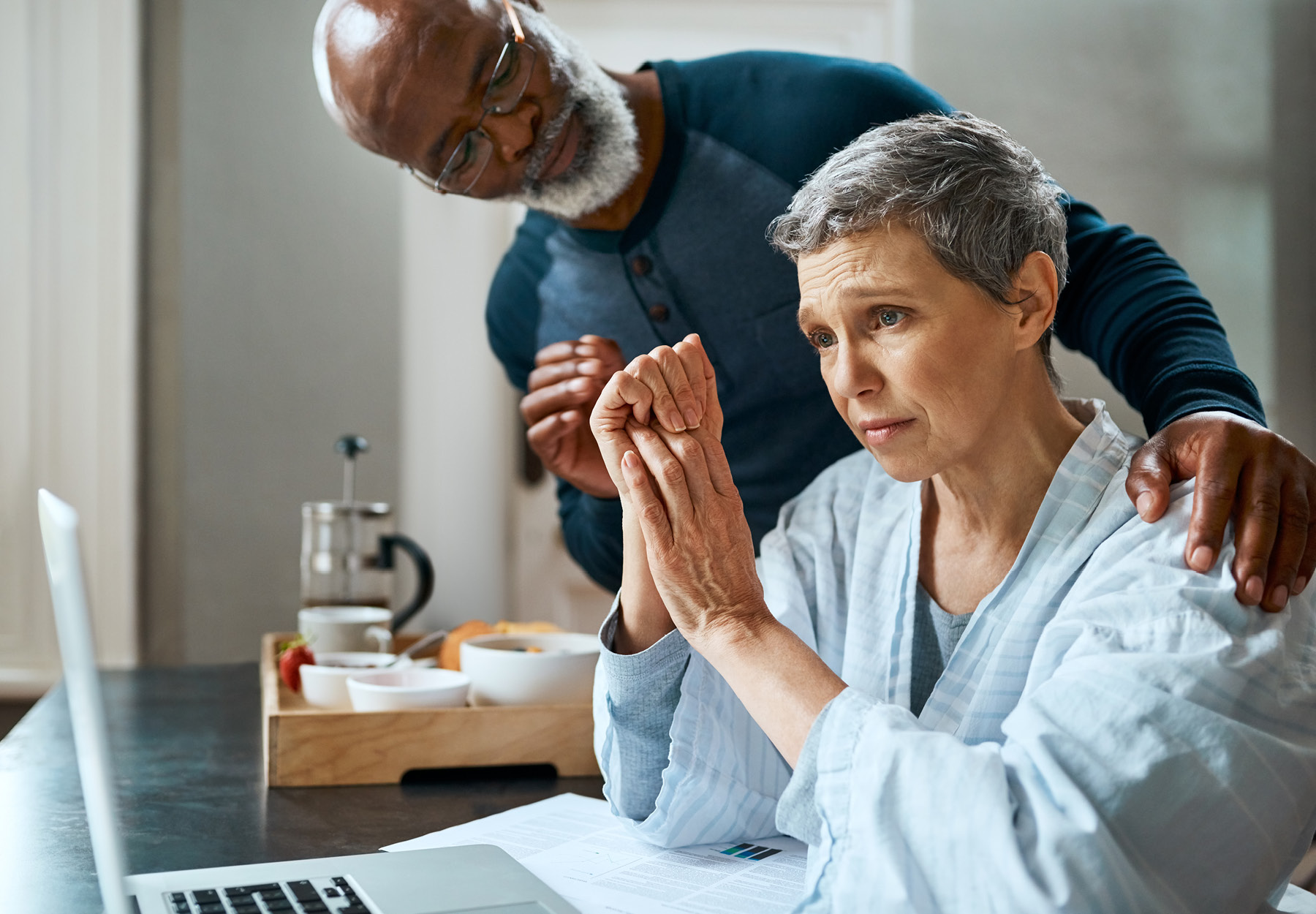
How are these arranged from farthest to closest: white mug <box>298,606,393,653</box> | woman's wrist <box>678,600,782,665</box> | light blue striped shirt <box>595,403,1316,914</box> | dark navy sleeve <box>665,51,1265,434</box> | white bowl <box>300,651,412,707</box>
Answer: white mug <box>298,606,393,653</box> → white bowl <box>300,651,412,707</box> → dark navy sleeve <box>665,51,1265,434</box> → woman's wrist <box>678,600,782,665</box> → light blue striped shirt <box>595,403,1316,914</box>

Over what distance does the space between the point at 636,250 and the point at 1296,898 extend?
1.23 meters

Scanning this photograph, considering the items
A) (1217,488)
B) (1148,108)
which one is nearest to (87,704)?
(1217,488)

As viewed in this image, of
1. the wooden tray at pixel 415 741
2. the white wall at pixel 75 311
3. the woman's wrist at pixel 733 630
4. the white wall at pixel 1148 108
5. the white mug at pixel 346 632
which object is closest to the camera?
the woman's wrist at pixel 733 630

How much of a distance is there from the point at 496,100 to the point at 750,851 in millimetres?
996

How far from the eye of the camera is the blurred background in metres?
2.77

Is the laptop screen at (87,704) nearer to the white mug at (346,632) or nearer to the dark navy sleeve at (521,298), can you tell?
the white mug at (346,632)

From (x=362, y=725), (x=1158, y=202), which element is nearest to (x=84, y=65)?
(x=362, y=725)

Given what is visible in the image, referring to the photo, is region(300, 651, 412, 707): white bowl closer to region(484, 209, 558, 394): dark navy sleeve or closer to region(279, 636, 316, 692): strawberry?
region(279, 636, 316, 692): strawberry

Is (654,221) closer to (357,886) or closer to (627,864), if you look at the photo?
(627,864)

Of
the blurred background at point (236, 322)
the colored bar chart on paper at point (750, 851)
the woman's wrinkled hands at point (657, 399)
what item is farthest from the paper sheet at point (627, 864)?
the blurred background at point (236, 322)

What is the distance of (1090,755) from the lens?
769 mm

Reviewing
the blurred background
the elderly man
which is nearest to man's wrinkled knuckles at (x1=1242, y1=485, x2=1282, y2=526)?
the elderly man

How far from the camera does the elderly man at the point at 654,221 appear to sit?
1.37 m

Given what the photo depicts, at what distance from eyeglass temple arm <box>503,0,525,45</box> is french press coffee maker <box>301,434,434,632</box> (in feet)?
3.35
